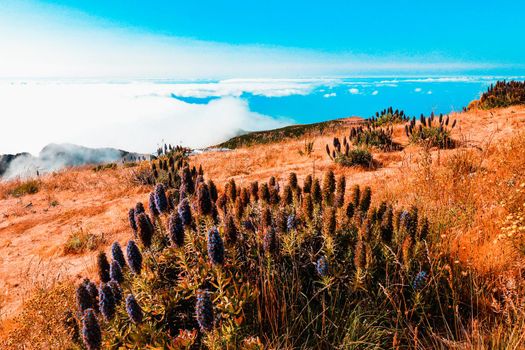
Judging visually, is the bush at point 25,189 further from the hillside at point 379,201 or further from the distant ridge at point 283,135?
the distant ridge at point 283,135

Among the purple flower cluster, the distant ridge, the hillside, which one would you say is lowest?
the distant ridge

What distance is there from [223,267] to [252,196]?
158 cm

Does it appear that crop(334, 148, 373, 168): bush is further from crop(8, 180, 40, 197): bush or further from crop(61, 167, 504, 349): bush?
crop(8, 180, 40, 197): bush

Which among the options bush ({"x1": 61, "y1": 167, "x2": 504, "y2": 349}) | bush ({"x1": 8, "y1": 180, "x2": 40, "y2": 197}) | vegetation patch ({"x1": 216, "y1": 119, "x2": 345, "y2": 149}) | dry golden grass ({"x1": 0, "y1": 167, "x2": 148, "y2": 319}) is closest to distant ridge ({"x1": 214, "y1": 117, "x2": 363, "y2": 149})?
vegetation patch ({"x1": 216, "y1": 119, "x2": 345, "y2": 149})

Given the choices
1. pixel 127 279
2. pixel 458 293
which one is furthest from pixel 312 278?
pixel 127 279

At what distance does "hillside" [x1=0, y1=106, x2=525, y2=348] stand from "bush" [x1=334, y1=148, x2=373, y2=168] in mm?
311

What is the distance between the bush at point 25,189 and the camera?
1532 centimetres

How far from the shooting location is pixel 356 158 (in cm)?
1016

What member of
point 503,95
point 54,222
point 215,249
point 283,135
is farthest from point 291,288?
point 283,135

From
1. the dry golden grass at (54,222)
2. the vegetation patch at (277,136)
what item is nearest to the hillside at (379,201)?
the dry golden grass at (54,222)

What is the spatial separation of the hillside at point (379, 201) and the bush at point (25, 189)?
264mm

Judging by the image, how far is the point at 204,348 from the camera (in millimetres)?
2531

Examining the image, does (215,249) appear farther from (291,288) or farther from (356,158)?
(356,158)

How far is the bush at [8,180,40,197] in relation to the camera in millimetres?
15317
